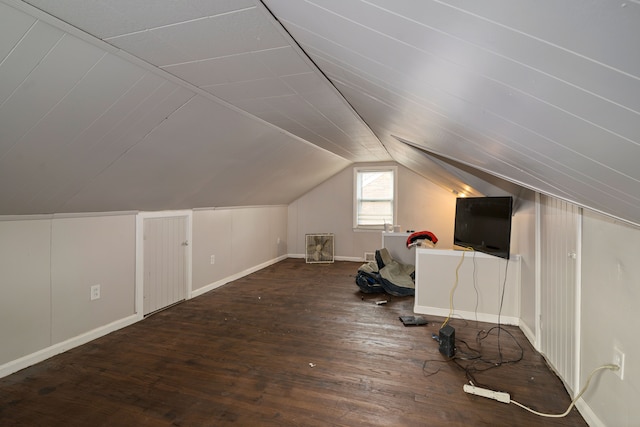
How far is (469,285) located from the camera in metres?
3.50

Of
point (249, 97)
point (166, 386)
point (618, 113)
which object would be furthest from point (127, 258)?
point (618, 113)

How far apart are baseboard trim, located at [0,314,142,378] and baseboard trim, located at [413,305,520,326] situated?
132 inches

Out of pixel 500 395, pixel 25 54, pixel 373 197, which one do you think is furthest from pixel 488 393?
pixel 373 197

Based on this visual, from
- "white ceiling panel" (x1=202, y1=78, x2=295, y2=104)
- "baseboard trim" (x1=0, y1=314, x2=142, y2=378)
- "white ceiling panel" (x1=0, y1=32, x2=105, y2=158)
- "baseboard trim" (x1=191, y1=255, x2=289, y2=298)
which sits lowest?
"baseboard trim" (x1=0, y1=314, x2=142, y2=378)

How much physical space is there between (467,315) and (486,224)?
1.09 metres

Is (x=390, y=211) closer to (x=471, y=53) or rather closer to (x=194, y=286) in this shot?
(x=194, y=286)

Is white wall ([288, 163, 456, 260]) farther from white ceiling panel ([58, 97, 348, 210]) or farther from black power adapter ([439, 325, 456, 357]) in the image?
black power adapter ([439, 325, 456, 357])

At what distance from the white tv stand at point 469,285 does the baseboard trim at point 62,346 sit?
3358mm

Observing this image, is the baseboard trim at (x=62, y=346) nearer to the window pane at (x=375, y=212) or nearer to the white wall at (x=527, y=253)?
the white wall at (x=527, y=253)

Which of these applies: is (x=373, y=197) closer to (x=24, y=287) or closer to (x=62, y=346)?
(x=62, y=346)

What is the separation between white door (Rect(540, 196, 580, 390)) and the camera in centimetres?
205

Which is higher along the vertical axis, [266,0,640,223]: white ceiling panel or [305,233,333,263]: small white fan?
[266,0,640,223]: white ceiling panel

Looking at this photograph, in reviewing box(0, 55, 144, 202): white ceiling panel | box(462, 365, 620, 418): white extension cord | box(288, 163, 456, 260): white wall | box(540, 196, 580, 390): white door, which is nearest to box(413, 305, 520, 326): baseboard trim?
box(540, 196, 580, 390): white door

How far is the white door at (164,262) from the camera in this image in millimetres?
3570
